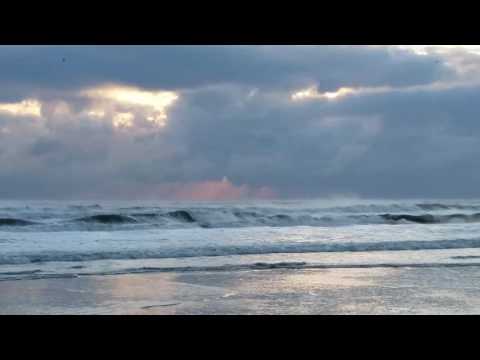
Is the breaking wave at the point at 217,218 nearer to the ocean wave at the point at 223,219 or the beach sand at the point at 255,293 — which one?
the ocean wave at the point at 223,219

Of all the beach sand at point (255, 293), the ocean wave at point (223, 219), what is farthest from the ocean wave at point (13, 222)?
the beach sand at point (255, 293)

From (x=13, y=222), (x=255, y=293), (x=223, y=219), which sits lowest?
(x=255, y=293)

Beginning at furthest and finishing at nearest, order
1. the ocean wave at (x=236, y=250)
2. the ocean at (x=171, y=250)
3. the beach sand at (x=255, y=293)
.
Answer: the ocean wave at (x=236, y=250), the ocean at (x=171, y=250), the beach sand at (x=255, y=293)

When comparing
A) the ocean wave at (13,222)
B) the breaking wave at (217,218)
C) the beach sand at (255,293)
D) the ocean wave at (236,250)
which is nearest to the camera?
the beach sand at (255,293)

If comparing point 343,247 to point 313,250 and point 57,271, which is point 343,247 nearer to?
point 313,250

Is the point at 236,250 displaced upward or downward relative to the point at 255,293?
upward

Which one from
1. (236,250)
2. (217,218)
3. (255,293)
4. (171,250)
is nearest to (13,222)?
(217,218)

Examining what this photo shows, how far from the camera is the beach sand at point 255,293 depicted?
521 cm

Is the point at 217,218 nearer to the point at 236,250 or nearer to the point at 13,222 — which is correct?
the point at 13,222

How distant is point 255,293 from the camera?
6051 mm
